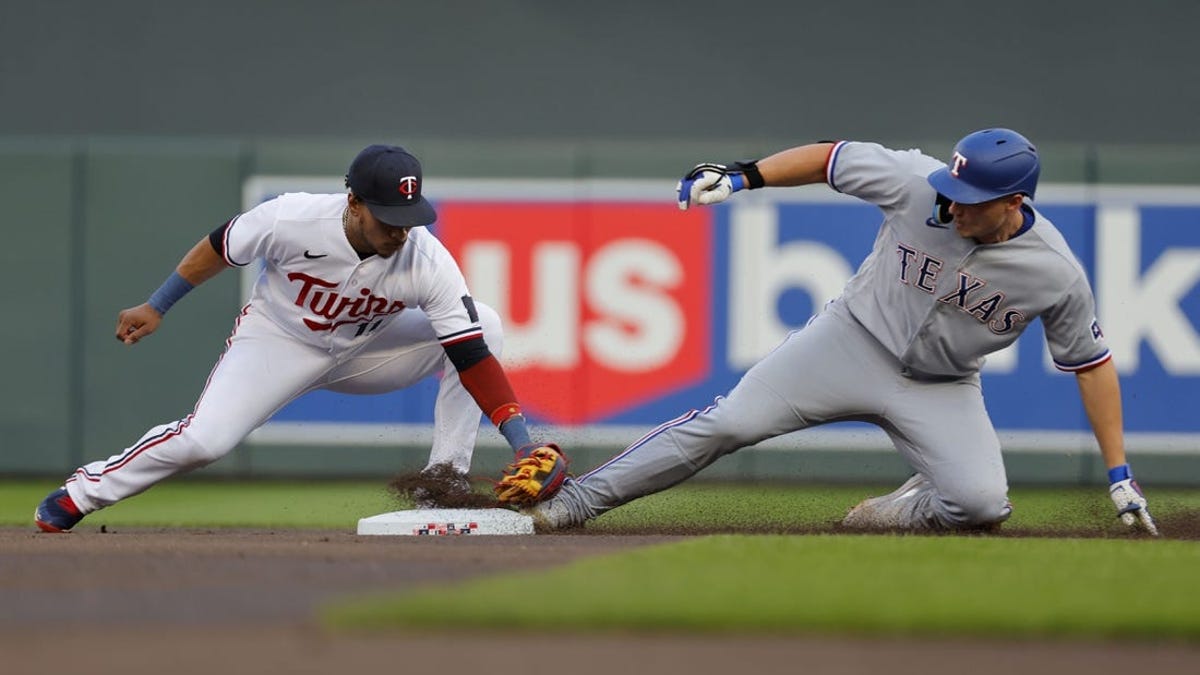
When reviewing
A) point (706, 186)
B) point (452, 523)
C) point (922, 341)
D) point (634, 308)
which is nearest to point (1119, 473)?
point (922, 341)

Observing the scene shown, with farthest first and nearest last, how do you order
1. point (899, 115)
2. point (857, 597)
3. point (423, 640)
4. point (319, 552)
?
point (899, 115), point (319, 552), point (857, 597), point (423, 640)

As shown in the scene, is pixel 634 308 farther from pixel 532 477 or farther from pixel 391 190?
pixel 391 190

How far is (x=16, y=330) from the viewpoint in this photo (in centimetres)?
1044

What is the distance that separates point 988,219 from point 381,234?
1.97 m

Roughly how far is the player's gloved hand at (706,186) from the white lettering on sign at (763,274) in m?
4.29

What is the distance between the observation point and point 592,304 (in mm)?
10219

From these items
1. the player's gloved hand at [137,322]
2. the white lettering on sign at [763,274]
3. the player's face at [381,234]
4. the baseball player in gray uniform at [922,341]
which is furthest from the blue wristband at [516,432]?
the white lettering on sign at [763,274]

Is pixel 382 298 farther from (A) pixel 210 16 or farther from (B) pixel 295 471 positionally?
(A) pixel 210 16

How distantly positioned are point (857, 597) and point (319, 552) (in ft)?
6.08

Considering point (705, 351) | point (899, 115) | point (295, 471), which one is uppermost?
point (899, 115)

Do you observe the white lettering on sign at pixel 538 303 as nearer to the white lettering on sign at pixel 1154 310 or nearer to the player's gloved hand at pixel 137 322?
the white lettering on sign at pixel 1154 310

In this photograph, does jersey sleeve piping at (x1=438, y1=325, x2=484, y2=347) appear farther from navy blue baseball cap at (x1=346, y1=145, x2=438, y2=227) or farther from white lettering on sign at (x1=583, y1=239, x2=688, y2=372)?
white lettering on sign at (x1=583, y1=239, x2=688, y2=372)

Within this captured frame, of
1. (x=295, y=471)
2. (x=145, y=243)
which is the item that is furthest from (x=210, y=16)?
(x=295, y=471)

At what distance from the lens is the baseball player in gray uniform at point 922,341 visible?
6.04 m
